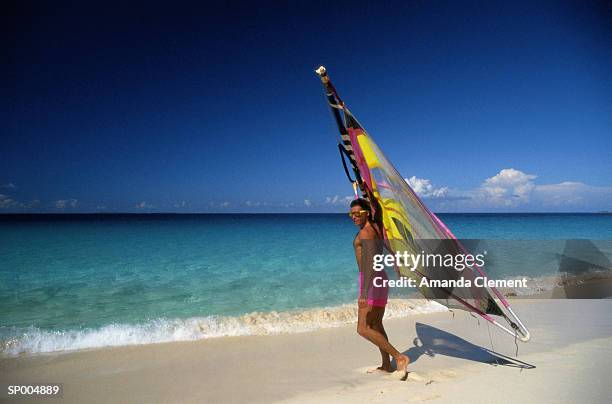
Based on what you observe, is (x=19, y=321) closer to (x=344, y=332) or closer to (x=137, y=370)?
(x=137, y=370)

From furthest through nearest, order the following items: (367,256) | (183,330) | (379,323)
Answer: (183,330)
(379,323)
(367,256)

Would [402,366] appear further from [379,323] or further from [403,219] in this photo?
[403,219]

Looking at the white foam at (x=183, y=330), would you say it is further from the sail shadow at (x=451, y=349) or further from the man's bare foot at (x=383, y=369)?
the man's bare foot at (x=383, y=369)

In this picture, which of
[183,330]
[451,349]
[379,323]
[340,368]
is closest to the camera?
[379,323]

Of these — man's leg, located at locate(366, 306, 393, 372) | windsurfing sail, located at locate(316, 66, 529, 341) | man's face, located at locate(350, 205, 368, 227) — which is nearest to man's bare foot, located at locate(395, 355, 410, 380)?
man's leg, located at locate(366, 306, 393, 372)

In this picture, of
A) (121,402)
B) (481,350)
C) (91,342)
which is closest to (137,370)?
(121,402)

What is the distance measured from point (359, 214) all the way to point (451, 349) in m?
2.31

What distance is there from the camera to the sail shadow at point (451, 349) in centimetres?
391

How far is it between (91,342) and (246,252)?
1280 cm

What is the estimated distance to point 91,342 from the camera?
16.5 ft

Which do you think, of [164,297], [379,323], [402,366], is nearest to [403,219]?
[379,323]

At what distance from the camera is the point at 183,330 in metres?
5.54

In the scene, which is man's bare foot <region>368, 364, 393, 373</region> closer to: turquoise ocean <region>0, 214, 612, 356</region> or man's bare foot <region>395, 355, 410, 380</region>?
man's bare foot <region>395, 355, 410, 380</region>

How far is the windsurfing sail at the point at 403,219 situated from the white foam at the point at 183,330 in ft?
8.49
